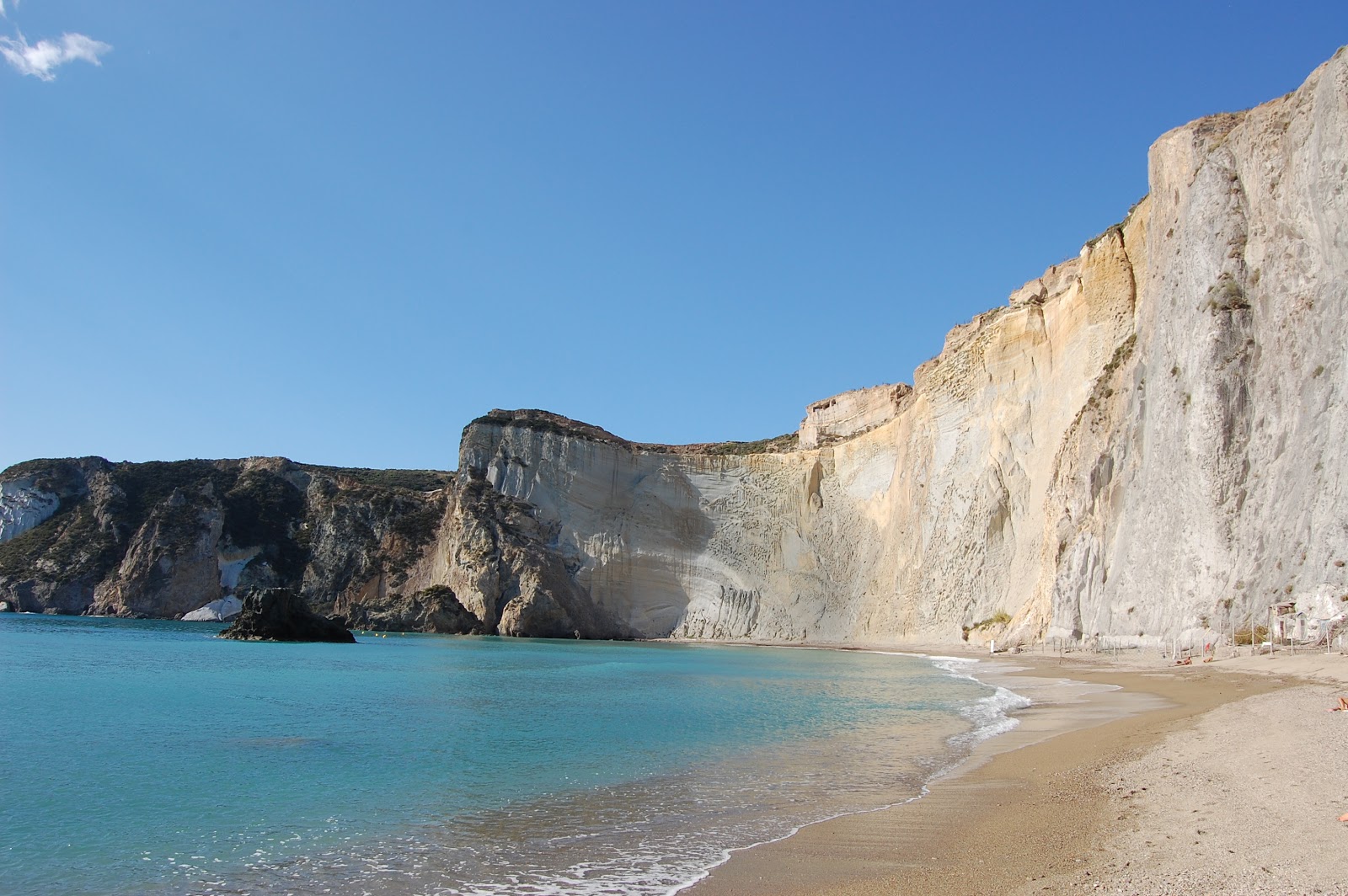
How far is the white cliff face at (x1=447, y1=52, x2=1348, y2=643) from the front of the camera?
67.8 feet

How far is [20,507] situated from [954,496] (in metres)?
81.6

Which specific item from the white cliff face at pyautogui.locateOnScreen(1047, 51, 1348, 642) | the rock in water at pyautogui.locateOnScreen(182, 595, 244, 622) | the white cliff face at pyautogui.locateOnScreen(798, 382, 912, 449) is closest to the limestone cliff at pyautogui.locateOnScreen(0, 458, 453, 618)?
the rock in water at pyautogui.locateOnScreen(182, 595, 244, 622)

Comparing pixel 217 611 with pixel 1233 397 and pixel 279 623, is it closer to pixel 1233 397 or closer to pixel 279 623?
pixel 279 623

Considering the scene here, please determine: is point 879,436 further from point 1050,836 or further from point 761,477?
point 1050,836

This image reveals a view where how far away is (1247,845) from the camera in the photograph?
16.5 feet

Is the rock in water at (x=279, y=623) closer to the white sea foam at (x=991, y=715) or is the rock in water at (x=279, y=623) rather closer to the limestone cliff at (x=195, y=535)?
the limestone cliff at (x=195, y=535)

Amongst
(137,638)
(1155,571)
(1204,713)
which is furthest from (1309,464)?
(137,638)

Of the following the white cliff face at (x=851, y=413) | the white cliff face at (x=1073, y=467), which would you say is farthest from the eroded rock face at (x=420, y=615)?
the white cliff face at (x=851, y=413)

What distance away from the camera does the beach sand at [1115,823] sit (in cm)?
475

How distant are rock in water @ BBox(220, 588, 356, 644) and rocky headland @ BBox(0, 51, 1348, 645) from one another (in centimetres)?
1060

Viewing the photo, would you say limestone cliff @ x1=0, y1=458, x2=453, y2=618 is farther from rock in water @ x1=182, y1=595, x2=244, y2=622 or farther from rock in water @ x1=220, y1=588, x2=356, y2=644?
rock in water @ x1=220, y1=588, x2=356, y2=644

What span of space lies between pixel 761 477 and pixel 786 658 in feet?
81.2

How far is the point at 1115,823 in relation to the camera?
606 centimetres

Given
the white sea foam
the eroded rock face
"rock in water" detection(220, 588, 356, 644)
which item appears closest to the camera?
the white sea foam
